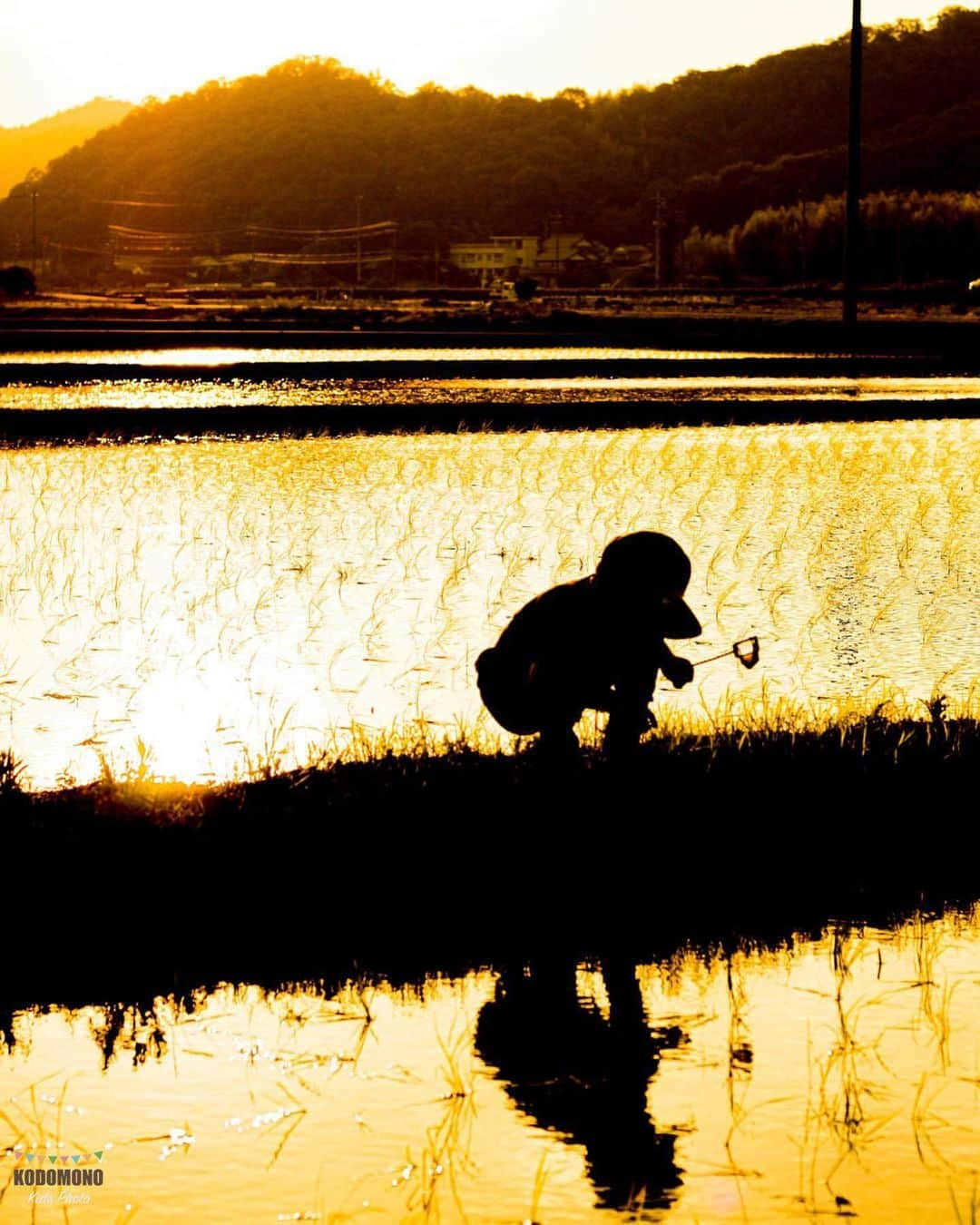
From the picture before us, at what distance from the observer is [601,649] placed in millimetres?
4926

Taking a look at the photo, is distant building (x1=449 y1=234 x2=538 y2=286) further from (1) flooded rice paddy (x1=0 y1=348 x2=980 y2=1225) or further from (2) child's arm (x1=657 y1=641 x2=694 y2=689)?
(2) child's arm (x1=657 y1=641 x2=694 y2=689)

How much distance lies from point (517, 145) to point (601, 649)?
6022 inches

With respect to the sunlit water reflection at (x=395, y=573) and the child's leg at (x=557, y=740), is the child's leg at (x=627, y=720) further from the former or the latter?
the sunlit water reflection at (x=395, y=573)

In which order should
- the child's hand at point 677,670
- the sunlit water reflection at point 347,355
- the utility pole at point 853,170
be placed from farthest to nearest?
the utility pole at point 853,170 < the sunlit water reflection at point 347,355 < the child's hand at point 677,670

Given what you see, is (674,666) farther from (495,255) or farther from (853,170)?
(495,255)

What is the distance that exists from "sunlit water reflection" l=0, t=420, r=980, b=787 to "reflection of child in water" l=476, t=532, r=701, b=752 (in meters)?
0.67

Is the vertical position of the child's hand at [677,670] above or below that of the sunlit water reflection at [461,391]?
below

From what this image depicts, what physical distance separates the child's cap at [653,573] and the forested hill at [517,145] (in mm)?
114509

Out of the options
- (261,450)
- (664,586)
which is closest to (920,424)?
(261,450)

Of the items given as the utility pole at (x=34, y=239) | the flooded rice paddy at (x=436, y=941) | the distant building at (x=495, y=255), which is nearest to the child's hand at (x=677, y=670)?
the flooded rice paddy at (x=436, y=941)

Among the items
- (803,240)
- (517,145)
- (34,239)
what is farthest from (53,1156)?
(517,145)

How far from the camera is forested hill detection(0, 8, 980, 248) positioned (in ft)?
454

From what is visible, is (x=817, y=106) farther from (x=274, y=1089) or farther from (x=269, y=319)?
(x=274, y=1089)

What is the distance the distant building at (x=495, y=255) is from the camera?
110 meters
